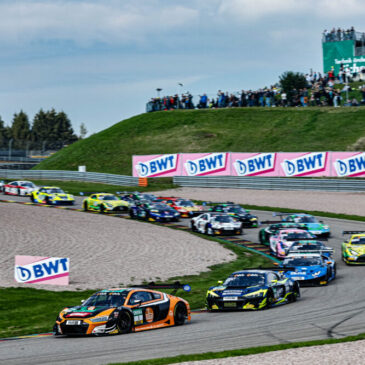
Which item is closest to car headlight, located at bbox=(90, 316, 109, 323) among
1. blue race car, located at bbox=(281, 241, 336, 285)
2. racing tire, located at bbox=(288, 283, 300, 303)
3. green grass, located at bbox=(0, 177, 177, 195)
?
racing tire, located at bbox=(288, 283, 300, 303)

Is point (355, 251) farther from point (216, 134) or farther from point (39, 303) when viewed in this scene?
point (216, 134)

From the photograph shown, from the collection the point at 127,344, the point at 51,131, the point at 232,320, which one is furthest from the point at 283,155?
the point at 51,131

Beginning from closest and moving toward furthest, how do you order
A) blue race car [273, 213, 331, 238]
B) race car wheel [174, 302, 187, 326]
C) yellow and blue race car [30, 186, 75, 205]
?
race car wheel [174, 302, 187, 326], blue race car [273, 213, 331, 238], yellow and blue race car [30, 186, 75, 205]

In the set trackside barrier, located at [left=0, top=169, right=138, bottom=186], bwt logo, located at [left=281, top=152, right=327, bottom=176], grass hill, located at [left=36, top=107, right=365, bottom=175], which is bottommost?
trackside barrier, located at [left=0, top=169, right=138, bottom=186]

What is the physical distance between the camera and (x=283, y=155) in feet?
170

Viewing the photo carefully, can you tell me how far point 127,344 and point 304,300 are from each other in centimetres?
740

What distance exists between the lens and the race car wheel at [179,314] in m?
15.9

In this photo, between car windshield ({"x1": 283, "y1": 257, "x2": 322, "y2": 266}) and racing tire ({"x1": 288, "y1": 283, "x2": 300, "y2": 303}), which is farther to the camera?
car windshield ({"x1": 283, "y1": 257, "x2": 322, "y2": 266})

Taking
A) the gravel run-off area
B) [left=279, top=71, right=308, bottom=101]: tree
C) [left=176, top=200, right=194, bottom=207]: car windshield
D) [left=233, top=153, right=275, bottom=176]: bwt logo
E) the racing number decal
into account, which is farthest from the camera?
[left=279, top=71, right=308, bottom=101]: tree

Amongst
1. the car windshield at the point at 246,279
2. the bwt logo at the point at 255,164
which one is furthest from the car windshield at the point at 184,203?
the car windshield at the point at 246,279

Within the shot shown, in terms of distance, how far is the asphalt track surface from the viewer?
12367 millimetres

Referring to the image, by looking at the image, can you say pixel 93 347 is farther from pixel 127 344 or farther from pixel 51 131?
pixel 51 131

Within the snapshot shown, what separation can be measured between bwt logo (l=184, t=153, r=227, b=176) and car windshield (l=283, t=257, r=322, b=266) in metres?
31.0

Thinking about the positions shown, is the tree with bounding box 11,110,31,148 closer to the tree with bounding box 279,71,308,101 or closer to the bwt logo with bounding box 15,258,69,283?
the tree with bounding box 279,71,308,101
